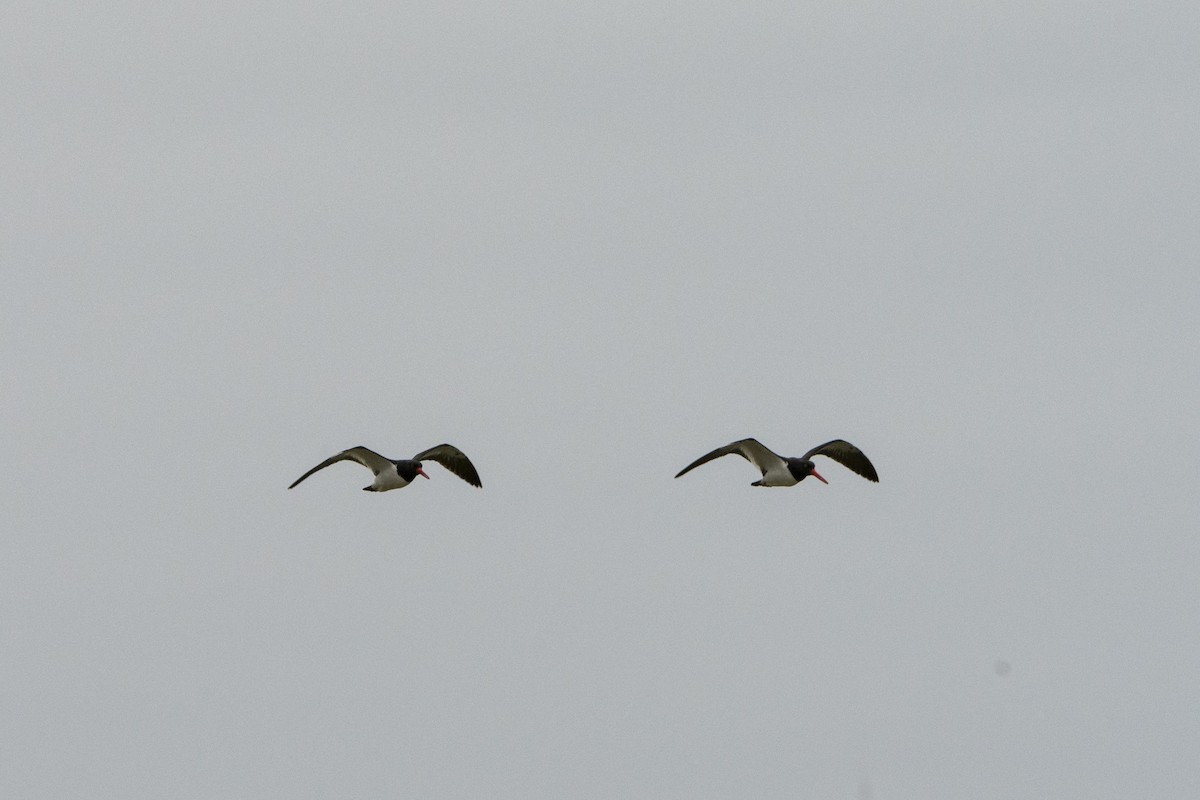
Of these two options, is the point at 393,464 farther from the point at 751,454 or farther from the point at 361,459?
the point at 751,454

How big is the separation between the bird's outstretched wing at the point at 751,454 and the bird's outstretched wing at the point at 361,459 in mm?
6668

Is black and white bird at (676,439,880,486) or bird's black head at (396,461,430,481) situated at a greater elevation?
black and white bird at (676,439,880,486)

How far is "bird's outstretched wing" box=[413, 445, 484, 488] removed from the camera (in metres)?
53.9

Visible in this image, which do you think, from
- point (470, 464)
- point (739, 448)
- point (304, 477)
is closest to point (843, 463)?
point (739, 448)

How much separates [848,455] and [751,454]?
8.24 ft

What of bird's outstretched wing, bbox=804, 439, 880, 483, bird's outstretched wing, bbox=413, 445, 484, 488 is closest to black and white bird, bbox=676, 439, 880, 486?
bird's outstretched wing, bbox=804, 439, 880, 483

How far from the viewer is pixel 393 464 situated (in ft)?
174

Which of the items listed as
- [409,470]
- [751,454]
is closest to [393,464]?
[409,470]

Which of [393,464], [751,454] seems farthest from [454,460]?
[751,454]

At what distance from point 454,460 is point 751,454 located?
637 centimetres

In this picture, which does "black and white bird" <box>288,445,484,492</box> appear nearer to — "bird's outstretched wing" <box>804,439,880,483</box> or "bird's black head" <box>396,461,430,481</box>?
"bird's black head" <box>396,461,430,481</box>

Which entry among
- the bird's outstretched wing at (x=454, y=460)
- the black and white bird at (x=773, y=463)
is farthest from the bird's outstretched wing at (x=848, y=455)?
the bird's outstretched wing at (x=454, y=460)

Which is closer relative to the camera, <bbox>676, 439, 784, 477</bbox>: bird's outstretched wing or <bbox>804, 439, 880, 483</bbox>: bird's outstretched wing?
<bbox>676, 439, 784, 477</bbox>: bird's outstretched wing

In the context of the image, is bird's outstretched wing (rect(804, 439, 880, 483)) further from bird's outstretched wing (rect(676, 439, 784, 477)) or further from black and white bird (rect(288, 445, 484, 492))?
black and white bird (rect(288, 445, 484, 492))
